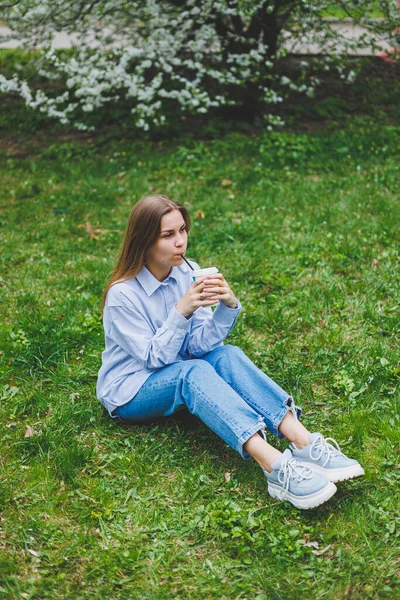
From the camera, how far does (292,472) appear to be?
113 inches

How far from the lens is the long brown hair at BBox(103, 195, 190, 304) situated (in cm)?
326

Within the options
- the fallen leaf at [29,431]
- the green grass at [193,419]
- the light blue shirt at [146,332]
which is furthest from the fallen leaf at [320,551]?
the fallen leaf at [29,431]

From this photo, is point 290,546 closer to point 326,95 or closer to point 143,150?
point 143,150

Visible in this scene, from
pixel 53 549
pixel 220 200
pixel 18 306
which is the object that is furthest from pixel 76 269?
pixel 53 549

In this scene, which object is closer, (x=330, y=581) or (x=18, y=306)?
(x=330, y=581)

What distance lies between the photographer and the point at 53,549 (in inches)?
110

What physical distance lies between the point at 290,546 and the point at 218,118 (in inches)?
267

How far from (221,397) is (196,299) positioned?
47 centimetres

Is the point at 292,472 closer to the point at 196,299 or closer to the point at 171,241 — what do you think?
the point at 196,299

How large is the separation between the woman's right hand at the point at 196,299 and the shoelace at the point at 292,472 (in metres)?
0.82

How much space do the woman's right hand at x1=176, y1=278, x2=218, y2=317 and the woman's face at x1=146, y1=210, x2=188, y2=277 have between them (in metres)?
0.27

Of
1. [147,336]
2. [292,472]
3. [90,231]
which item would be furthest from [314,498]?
[90,231]

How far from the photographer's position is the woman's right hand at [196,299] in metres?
3.11

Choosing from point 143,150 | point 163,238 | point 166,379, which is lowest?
point 143,150
